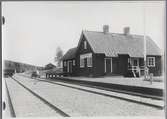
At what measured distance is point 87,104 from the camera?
386 cm

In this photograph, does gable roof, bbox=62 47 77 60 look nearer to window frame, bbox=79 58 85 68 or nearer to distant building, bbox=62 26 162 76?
distant building, bbox=62 26 162 76

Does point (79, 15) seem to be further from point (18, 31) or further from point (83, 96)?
point (83, 96)

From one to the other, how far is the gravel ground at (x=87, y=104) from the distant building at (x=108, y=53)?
373mm

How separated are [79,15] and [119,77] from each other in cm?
107

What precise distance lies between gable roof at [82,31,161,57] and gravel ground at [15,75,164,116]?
678mm

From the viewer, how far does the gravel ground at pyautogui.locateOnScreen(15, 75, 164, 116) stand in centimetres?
377

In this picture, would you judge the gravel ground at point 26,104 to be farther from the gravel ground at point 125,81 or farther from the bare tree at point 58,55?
the gravel ground at point 125,81

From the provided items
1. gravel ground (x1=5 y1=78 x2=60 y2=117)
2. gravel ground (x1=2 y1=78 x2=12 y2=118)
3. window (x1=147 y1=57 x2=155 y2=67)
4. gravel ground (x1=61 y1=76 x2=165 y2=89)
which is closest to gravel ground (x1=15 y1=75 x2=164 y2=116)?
gravel ground (x1=5 y1=78 x2=60 y2=117)

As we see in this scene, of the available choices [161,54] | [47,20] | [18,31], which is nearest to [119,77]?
[161,54]

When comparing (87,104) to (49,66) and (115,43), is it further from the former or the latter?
(115,43)

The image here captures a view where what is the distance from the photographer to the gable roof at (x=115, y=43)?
4.04 metres

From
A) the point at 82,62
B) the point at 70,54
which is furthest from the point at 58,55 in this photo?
the point at 82,62

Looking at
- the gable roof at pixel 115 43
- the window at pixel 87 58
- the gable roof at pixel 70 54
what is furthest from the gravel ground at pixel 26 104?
the gable roof at pixel 115 43

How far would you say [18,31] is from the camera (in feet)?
13.0
